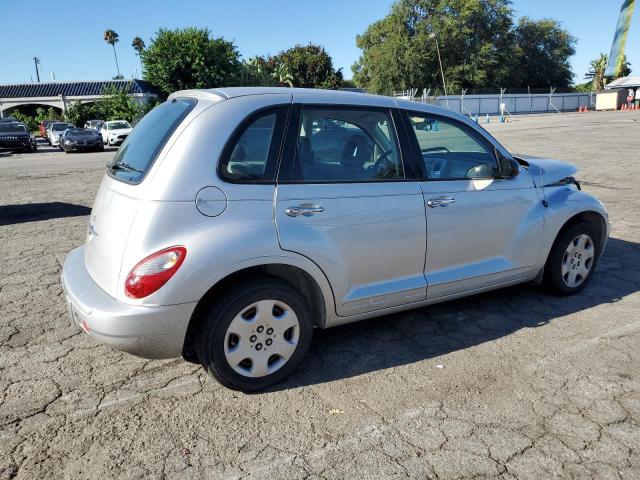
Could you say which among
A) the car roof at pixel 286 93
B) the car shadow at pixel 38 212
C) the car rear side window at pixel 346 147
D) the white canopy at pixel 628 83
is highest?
the white canopy at pixel 628 83

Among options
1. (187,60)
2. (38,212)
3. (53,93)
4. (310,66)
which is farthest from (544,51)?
(38,212)

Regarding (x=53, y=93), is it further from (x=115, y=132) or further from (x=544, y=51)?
(x=544, y=51)

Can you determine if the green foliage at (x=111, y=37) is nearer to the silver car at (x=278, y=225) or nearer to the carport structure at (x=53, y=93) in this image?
the carport structure at (x=53, y=93)

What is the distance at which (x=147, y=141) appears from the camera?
3.26m

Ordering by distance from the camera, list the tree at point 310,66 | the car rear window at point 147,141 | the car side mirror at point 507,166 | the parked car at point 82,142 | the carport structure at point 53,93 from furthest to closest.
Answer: the tree at point 310,66, the carport structure at point 53,93, the parked car at point 82,142, the car side mirror at point 507,166, the car rear window at point 147,141

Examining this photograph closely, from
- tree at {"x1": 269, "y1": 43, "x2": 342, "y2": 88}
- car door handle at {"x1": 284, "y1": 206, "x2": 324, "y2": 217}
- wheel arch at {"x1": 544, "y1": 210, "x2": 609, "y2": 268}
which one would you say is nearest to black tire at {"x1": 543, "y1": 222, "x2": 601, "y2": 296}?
wheel arch at {"x1": 544, "y1": 210, "x2": 609, "y2": 268}

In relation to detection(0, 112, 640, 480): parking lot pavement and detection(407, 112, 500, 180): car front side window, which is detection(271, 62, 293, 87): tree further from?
detection(0, 112, 640, 480): parking lot pavement

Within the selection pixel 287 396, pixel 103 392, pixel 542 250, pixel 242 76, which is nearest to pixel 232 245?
pixel 287 396

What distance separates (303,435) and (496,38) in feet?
231

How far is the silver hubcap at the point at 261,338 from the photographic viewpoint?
3.01 meters

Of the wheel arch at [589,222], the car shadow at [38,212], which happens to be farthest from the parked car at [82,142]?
the wheel arch at [589,222]

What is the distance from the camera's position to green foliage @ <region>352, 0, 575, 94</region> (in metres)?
60.7

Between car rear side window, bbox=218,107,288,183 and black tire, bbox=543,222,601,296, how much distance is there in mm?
2674

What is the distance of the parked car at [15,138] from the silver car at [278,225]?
2694 cm
